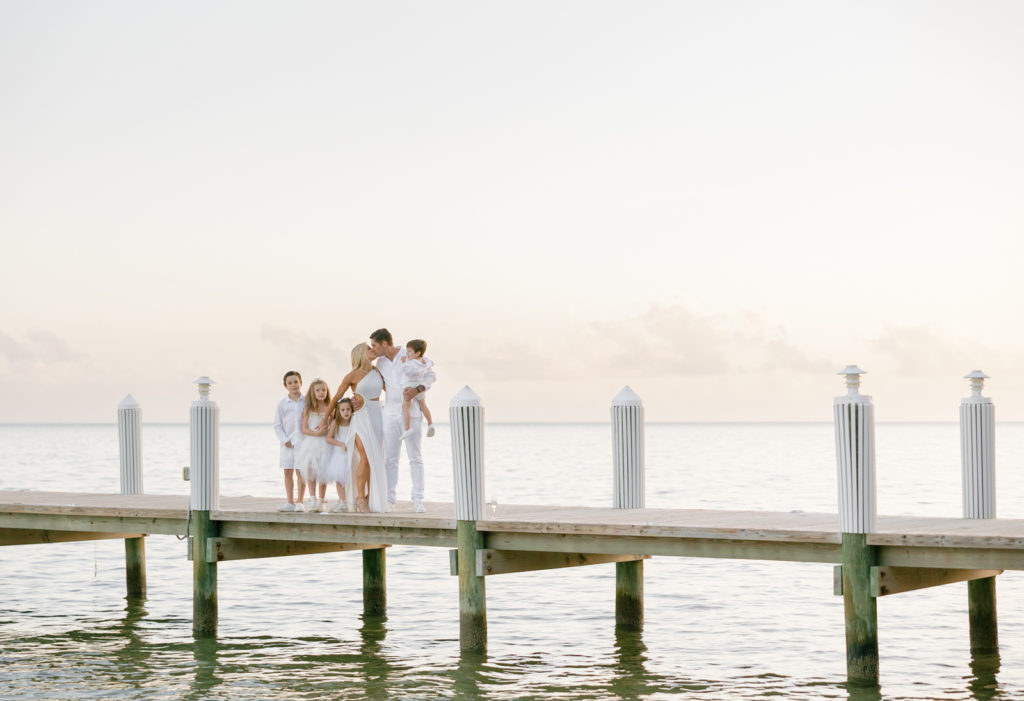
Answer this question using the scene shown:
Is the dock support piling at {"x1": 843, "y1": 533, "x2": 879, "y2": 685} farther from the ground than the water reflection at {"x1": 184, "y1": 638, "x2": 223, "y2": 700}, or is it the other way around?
the dock support piling at {"x1": 843, "y1": 533, "x2": 879, "y2": 685}

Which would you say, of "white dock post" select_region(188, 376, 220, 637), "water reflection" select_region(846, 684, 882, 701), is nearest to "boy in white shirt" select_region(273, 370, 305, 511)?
"white dock post" select_region(188, 376, 220, 637)

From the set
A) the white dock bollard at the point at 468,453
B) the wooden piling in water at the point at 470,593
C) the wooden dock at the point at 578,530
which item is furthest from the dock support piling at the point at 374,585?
the white dock bollard at the point at 468,453

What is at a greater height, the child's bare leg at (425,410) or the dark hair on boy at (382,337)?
the dark hair on boy at (382,337)

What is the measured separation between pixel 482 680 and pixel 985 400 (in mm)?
5628

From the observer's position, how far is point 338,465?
578 inches

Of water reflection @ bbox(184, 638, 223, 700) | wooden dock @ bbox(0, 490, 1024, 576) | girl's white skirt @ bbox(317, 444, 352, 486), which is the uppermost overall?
girl's white skirt @ bbox(317, 444, 352, 486)

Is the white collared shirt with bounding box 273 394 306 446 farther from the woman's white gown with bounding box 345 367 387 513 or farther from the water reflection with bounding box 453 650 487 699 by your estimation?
the water reflection with bounding box 453 650 487 699

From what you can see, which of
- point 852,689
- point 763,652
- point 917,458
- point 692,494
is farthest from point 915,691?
point 917,458

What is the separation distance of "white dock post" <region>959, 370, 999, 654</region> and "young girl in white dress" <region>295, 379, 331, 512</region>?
20.8 feet

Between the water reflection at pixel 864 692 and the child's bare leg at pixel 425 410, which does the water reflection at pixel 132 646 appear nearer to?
the child's bare leg at pixel 425 410

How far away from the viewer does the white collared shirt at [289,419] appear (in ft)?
49.3

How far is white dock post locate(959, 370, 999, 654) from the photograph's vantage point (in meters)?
13.9

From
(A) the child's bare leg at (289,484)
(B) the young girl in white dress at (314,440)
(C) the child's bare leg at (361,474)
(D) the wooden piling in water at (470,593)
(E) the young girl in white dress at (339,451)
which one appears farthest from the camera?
(A) the child's bare leg at (289,484)

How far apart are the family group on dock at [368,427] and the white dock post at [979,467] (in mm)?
5240
